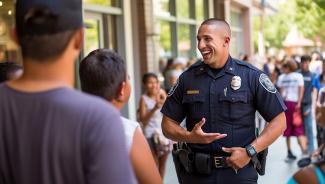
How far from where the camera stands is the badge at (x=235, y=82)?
3.96 m

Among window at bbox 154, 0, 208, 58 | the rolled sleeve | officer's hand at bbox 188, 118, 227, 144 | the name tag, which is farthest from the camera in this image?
window at bbox 154, 0, 208, 58

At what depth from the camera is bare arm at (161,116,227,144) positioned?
3.72m

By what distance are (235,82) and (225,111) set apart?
215 mm

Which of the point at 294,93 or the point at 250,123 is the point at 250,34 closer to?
the point at 294,93

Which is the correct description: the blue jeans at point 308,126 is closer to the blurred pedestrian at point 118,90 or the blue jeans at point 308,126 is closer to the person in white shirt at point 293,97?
the person in white shirt at point 293,97

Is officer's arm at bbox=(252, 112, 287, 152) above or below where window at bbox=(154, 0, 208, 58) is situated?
below

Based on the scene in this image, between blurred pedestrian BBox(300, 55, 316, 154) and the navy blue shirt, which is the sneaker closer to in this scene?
blurred pedestrian BBox(300, 55, 316, 154)

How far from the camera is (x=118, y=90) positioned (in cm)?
246

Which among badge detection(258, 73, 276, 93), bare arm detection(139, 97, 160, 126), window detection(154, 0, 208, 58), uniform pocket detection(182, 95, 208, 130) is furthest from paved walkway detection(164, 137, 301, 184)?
badge detection(258, 73, 276, 93)

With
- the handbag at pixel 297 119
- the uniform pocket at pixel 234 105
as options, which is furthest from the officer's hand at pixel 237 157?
the handbag at pixel 297 119

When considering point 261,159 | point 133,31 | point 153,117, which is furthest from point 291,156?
point 261,159

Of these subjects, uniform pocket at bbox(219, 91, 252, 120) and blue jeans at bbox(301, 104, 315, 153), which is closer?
uniform pocket at bbox(219, 91, 252, 120)

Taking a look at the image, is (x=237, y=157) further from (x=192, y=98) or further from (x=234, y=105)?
(x=192, y=98)

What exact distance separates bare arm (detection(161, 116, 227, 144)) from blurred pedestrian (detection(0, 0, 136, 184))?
1.94m
